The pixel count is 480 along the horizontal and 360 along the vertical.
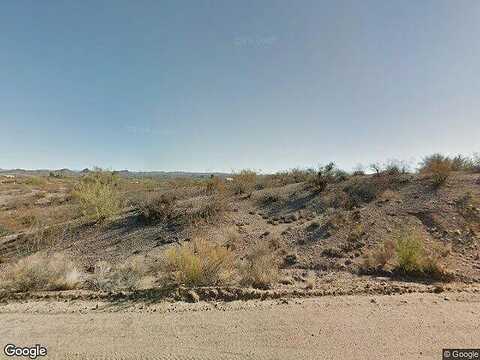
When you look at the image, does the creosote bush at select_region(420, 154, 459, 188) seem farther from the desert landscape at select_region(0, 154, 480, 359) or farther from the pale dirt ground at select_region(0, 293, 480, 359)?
the pale dirt ground at select_region(0, 293, 480, 359)

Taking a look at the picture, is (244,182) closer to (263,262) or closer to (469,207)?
(469,207)

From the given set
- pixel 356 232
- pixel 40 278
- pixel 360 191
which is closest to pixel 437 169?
pixel 360 191

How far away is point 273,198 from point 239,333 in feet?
43.3

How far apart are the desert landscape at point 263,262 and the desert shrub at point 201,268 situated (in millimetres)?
32

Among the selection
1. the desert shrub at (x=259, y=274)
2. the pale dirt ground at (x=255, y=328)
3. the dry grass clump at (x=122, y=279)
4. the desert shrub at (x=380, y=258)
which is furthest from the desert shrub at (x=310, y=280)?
the dry grass clump at (x=122, y=279)

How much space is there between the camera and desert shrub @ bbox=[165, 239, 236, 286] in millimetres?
7787

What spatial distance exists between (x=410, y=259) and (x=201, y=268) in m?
5.67

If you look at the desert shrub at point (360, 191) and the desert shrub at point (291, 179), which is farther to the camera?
the desert shrub at point (291, 179)

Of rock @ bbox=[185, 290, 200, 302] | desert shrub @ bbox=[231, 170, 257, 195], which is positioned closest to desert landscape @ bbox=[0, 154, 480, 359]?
rock @ bbox=[185, 290, 200, 302]

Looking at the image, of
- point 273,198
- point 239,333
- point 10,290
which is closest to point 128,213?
point 273,198

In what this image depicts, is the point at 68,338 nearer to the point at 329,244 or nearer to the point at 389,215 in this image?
the point at 329,244

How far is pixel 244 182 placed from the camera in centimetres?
2261

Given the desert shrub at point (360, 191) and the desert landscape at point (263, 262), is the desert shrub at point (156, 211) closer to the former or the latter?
the desert landscape at point (263, 262)

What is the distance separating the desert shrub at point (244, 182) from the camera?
20.8 m
